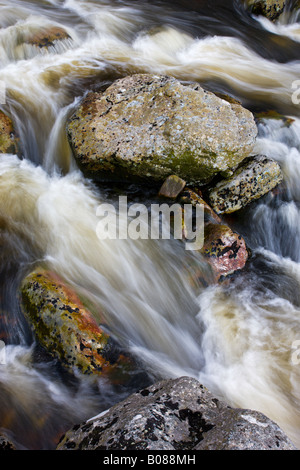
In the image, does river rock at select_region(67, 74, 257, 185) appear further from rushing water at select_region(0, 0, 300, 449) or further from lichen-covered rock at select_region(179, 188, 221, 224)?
rushing water at select_region(0, 0, 300, 449)

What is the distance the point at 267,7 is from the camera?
34.7ft

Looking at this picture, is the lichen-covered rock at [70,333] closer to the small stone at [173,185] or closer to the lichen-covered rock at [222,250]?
the lichen-covered rock at [222,250]

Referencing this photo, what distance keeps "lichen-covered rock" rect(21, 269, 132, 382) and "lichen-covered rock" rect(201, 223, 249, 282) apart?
1844mm

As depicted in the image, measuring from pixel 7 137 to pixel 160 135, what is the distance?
2.73 metres

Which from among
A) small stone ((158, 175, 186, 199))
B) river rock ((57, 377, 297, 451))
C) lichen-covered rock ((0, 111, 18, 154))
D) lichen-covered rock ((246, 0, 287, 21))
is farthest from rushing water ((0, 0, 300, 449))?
lichen-covered rock ((246, 0, 287, 21))

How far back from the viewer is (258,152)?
20.6 feet

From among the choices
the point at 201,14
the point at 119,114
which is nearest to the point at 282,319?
the point at 119,114

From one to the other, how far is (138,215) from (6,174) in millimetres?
2260

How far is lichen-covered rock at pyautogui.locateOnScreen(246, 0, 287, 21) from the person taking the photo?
1052 centimetres

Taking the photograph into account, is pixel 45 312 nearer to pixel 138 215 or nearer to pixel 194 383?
pixel 194 383

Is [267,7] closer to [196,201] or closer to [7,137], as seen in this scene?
[196,201]

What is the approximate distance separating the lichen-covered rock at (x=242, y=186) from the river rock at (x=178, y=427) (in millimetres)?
3311

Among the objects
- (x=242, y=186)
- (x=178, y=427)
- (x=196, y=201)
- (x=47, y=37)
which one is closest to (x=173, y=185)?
(x=196, y=201)

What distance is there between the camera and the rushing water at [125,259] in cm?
367
